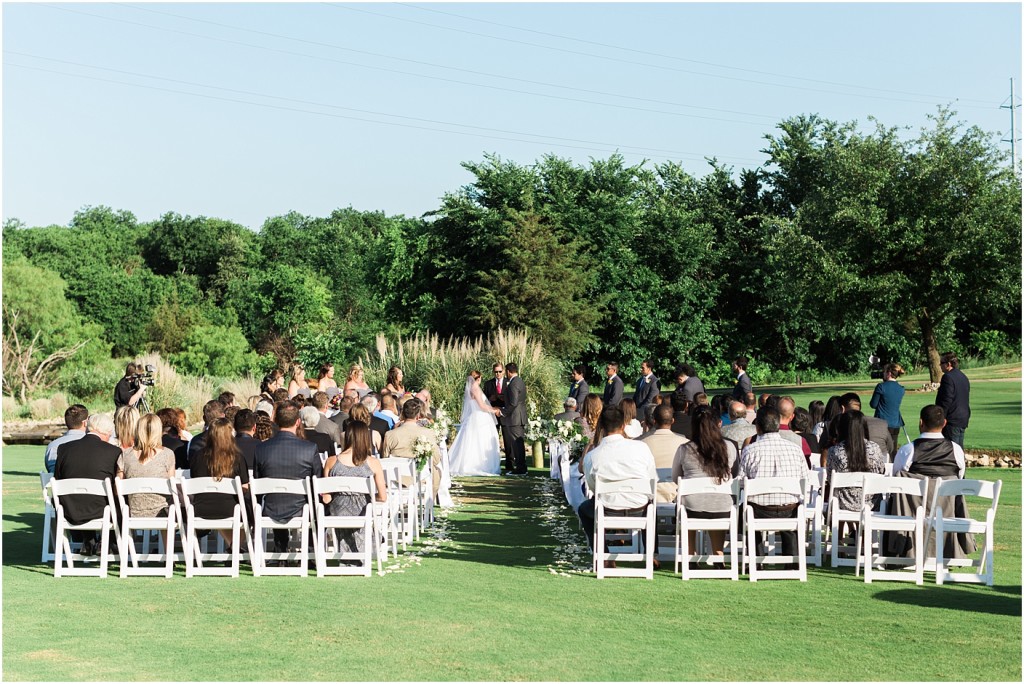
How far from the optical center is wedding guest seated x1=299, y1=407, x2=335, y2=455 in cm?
1157

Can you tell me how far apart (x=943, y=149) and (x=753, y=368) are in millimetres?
15316

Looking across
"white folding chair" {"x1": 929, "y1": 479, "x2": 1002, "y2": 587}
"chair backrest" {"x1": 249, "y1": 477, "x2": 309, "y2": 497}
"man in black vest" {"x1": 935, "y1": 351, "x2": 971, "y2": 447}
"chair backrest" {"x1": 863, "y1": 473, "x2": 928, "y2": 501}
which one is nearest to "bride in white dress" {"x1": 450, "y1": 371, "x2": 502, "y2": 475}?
"man in black vest" {"x1": 935, "y1": 351, "x2": 971, "y2": 447}

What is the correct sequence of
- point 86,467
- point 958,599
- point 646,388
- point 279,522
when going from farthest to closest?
point 646,388
point 86,467
point 279,522
point 958,599

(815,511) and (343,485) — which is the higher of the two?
(343,485)

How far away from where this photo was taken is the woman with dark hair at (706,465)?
964 centimetres

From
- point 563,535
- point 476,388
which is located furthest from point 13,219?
point 563,535

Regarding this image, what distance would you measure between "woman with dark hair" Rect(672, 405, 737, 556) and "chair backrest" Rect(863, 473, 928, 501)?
1.10 meters

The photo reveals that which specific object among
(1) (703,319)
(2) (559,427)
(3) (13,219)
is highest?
(3) (13,219)

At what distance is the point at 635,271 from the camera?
152 ft


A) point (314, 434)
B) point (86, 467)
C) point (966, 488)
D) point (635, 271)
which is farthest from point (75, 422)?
point (635, 271)

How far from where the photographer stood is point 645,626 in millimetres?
7695

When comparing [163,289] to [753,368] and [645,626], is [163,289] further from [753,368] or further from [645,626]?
[645,626]

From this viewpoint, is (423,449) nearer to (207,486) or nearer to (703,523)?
(207,486)

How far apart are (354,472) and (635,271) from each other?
122 feet
